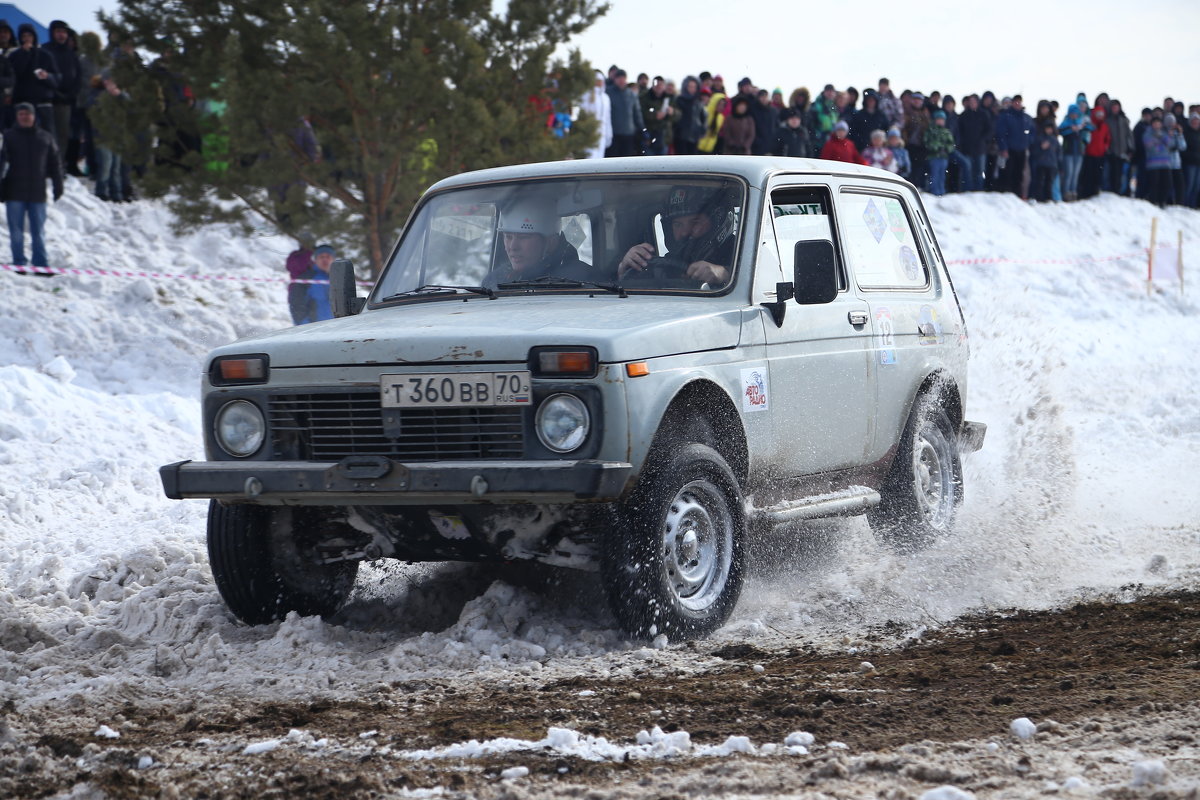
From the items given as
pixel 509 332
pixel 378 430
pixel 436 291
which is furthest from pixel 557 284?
pixel 378 430

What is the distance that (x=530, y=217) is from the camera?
641 cm

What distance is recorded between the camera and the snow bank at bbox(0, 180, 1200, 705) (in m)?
5.35

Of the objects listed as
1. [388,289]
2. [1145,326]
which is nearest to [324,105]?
[388,289]

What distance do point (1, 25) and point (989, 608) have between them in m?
13.4

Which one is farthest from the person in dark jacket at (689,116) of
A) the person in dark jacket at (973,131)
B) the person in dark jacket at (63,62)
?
the person in dark jacket at (63,62)

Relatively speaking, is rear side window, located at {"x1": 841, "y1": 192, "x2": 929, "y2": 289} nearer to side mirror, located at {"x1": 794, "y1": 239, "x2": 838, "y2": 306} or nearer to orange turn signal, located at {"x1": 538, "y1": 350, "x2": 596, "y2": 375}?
side mirror, located at {"x1": 794, "y1": 239, "x2": 838, "y2": 306}

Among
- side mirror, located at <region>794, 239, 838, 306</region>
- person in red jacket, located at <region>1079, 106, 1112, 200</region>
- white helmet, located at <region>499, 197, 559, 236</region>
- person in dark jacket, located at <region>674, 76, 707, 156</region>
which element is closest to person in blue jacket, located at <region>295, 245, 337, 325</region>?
person in dark jacket, located at <region>674, 76, 707, 156</region>

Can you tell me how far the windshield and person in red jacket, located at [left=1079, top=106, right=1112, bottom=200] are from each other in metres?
21.9

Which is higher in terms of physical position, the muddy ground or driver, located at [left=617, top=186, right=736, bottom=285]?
driver, located at [left=617, top=186, right=736, bottom=285]

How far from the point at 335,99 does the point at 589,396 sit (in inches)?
366

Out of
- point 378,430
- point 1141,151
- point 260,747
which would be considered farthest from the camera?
point 1141,151

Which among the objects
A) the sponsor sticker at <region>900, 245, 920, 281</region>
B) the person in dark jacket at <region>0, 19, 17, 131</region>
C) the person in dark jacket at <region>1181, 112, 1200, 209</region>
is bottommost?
the sponsor sticker at <region>900, 245, 920, 281</region>

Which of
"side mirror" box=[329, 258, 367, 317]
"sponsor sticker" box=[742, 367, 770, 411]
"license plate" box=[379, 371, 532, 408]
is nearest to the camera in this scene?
"license plate" box=[379, 371, 532, 408]

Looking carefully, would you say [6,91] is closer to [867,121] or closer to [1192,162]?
[867,121]
